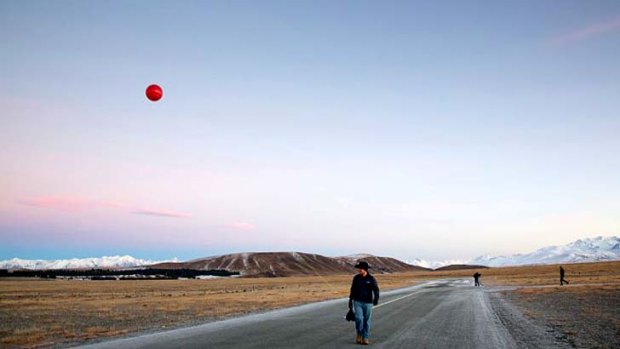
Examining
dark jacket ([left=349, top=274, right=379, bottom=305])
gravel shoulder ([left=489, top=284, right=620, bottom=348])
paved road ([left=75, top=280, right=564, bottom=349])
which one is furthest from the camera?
gravel shoulder ([left=489, top=284, right=620, bottom=348])

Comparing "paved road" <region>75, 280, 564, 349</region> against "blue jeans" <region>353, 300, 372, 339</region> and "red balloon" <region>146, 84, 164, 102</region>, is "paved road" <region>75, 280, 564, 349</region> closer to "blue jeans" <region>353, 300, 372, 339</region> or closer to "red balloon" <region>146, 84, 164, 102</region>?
"blue jeans" <region>353, 300, 372, 339</region>

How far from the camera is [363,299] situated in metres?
14.3

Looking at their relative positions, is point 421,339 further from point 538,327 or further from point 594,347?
point 538,327

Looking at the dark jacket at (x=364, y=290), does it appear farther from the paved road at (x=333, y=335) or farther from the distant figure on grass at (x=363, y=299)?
the paved road at (x=333, y=335)

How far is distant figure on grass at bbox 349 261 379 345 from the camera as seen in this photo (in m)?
14.1

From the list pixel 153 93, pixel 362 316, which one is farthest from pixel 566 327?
pixel 153 93

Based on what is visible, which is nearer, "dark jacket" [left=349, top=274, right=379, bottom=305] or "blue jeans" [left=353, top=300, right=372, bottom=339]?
"blue jeans" [left=353, top=300, right=372, bottom=339]

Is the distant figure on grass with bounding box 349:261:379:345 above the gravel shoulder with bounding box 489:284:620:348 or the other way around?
above

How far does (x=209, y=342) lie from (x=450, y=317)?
1230cm

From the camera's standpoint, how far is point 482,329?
1775cm

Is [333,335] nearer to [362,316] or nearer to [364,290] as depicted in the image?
[362,316]

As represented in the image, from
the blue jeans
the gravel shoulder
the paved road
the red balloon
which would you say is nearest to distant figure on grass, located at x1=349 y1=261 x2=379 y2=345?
the blue jeans

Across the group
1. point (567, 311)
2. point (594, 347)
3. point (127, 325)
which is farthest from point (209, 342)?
point (567, 311)

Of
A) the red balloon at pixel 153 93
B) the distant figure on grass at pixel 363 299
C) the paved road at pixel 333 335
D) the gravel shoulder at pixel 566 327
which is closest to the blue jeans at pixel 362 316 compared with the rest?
the distant figure on grass at pixel 363 299
